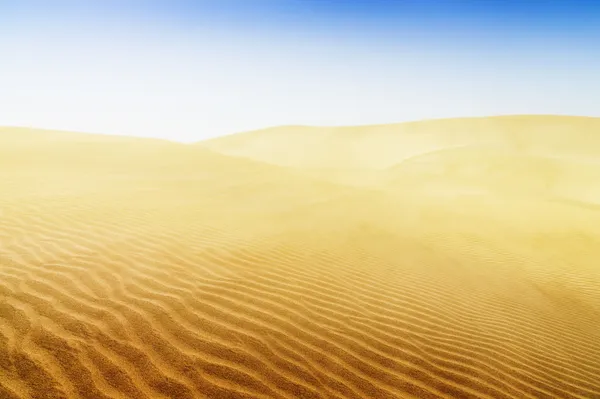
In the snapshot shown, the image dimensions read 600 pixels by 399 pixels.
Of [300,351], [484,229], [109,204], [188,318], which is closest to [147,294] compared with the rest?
[188,318]

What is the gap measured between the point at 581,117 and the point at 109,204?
6868 centimetres

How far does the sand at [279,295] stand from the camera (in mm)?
2893

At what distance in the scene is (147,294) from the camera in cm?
397

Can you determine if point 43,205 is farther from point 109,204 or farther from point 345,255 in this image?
point 345,255

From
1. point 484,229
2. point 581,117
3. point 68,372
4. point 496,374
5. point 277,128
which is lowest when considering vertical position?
point 68,372

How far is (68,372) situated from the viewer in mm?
2621

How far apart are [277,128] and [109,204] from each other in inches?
2583

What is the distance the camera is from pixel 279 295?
172 inches

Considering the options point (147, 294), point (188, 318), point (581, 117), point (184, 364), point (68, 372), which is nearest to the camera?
point (68, 372)

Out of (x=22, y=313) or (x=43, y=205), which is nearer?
(x=22, y=313)

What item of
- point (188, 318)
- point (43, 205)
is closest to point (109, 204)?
point (43, 205)

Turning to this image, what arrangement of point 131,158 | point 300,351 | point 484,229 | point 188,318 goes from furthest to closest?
1. point 131,158
2. point 484,229
3. point 188,318
4. point 300,351

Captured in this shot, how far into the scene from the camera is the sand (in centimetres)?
289

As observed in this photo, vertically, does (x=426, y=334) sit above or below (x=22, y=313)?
above
